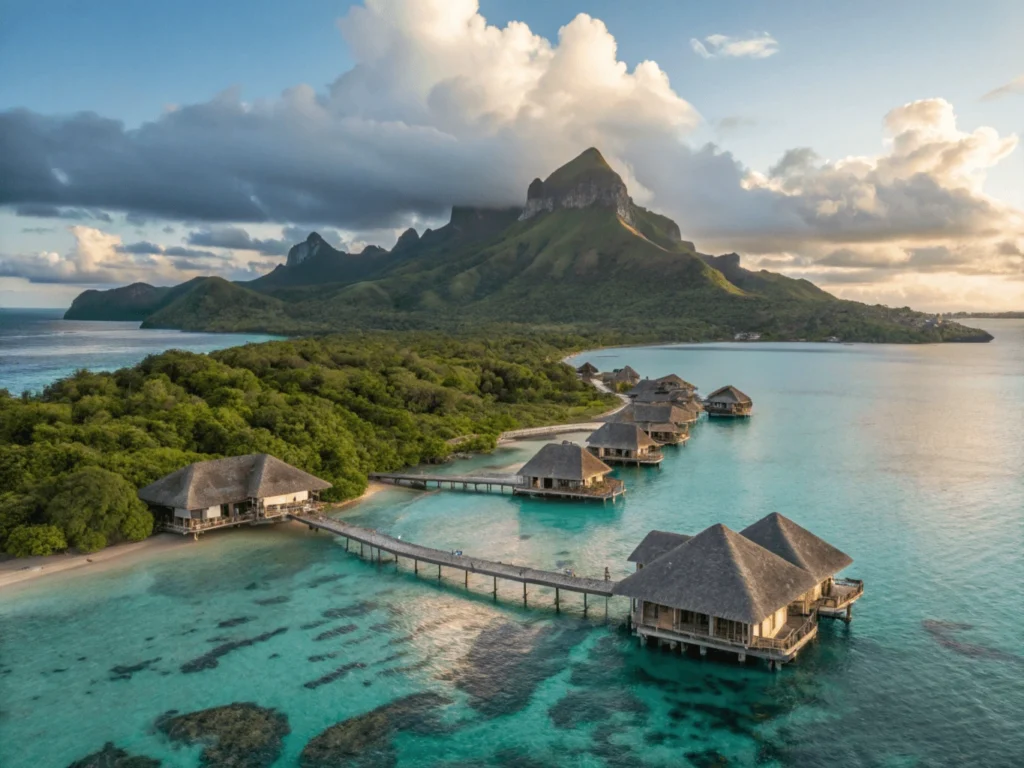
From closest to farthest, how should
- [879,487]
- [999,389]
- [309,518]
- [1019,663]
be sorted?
[1019,663], [309,518], [879,487], [999,389]

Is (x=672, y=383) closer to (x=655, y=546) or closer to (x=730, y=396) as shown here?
(x=730, y=396)

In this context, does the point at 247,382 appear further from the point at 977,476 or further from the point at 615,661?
the point at 977,476

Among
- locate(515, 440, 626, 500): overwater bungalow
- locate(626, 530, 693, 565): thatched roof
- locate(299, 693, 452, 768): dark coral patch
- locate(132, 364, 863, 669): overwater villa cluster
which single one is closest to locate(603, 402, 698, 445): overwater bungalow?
locate(132, 364, 863, 669): overwater villa cluster

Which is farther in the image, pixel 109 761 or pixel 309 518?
pixel 309 518

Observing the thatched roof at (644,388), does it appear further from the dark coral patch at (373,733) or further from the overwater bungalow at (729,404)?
the dark coral patch at (373,733)

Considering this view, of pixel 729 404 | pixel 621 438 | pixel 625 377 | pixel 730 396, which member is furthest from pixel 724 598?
pixel 625 377

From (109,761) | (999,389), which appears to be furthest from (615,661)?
(999,389)

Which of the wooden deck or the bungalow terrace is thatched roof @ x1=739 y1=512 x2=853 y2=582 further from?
the wooden deck
